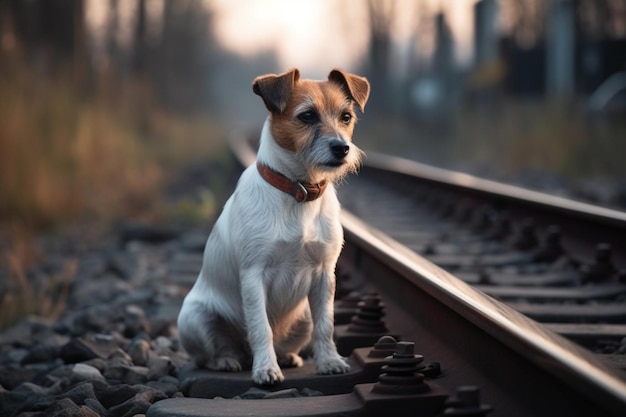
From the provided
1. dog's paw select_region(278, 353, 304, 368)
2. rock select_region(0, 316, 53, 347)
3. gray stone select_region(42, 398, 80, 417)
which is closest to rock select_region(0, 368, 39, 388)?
rock select_region(0, 316, 53, 347)

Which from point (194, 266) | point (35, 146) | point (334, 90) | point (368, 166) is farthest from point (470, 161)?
point (334, 90)

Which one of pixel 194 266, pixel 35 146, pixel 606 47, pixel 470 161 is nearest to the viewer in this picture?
pixel 194 266

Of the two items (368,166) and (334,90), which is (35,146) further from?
(334,90)

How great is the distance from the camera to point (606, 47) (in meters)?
21.8

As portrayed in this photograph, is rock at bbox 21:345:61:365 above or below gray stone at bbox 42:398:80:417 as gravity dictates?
below

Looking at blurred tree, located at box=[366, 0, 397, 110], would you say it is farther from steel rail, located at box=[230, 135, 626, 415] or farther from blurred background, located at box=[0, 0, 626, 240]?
steel rail, located at box=[230, 135, 626, 415]

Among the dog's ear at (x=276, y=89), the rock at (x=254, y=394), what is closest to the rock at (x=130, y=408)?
the rock at (x=254, y=394)

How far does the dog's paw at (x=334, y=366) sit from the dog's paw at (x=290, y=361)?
1.16ft

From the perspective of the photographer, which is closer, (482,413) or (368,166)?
(482,413)

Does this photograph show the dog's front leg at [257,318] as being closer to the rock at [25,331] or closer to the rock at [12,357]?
the rock at [12,357]

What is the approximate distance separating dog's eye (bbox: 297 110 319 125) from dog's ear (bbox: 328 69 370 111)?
0.22 meters

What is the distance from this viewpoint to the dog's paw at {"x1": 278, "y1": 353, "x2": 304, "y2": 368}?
3.63 metres

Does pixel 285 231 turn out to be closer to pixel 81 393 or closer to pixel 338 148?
pixel 338 148

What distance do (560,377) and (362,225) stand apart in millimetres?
3450
